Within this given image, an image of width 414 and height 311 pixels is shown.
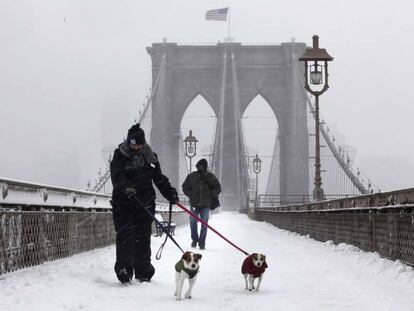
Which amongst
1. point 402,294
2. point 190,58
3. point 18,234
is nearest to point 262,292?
point 402,294

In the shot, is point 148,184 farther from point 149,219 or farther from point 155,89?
point 155,89

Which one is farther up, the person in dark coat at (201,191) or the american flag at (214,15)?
the american flag at (214,15)

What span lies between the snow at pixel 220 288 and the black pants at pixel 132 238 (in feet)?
0.60

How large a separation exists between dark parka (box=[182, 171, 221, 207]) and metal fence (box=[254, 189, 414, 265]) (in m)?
2.15

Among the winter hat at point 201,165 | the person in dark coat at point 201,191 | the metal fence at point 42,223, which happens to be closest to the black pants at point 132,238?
the metal fence at point 42,223

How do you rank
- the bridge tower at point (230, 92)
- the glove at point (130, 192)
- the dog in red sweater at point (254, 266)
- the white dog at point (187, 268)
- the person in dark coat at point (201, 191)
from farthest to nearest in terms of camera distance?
the bridge tower at point (230, 92)
the person in dark coat at point (201, 191)
the glove at point (130, 192)
the dog in red sweater at point (254, 266)
the white dog at point (187, 268)

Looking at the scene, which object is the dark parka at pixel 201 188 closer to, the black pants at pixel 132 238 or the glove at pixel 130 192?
the black pants at pixel 132 238

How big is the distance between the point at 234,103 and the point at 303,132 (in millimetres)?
11114

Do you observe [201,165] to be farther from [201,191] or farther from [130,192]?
[130,192]

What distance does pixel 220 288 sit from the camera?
627 centimetres

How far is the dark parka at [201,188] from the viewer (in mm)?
12406

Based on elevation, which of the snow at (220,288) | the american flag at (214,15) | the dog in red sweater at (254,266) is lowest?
the snow at (220,288)

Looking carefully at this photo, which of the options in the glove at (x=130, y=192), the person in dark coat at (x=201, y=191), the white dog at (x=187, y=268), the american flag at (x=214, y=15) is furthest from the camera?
the american flag at (x=214, y=15)

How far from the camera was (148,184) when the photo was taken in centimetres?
662
